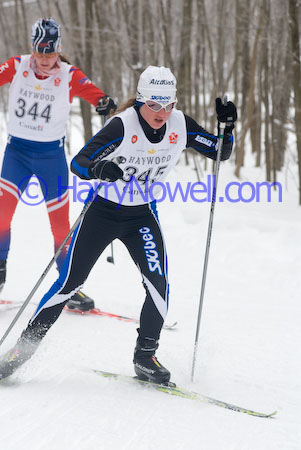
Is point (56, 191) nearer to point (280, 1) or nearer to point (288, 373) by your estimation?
point (288, 373)

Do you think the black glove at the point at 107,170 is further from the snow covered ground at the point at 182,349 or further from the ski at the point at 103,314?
the ski at the point at 103,314

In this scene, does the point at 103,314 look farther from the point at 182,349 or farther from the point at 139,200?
the point at 139,200

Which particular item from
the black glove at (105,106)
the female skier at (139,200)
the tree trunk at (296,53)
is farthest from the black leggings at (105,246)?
the tree trunk at (296,53)

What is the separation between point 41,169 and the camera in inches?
153

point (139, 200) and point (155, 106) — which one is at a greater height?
point (155, 106)

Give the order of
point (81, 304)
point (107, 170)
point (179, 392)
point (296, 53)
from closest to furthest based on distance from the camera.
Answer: point (107, 170) → point (179, 392) → point (81, 304) → point (296, 53)

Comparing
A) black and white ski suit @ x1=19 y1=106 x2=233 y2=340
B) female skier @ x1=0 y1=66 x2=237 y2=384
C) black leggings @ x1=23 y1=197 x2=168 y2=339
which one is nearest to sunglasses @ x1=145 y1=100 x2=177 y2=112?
female skier @ x1=0 y1=66 x2=237 y2=384

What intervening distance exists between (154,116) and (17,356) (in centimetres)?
165

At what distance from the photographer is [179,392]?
2.81 m

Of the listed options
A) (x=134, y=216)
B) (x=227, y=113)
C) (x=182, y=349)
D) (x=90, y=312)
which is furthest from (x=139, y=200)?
(x=90, y=312)

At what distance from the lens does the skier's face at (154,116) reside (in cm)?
263

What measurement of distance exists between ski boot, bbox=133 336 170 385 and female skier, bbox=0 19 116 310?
1.47 meters

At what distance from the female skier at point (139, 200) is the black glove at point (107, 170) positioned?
0.06m

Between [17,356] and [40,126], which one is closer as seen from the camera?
[17,356]
